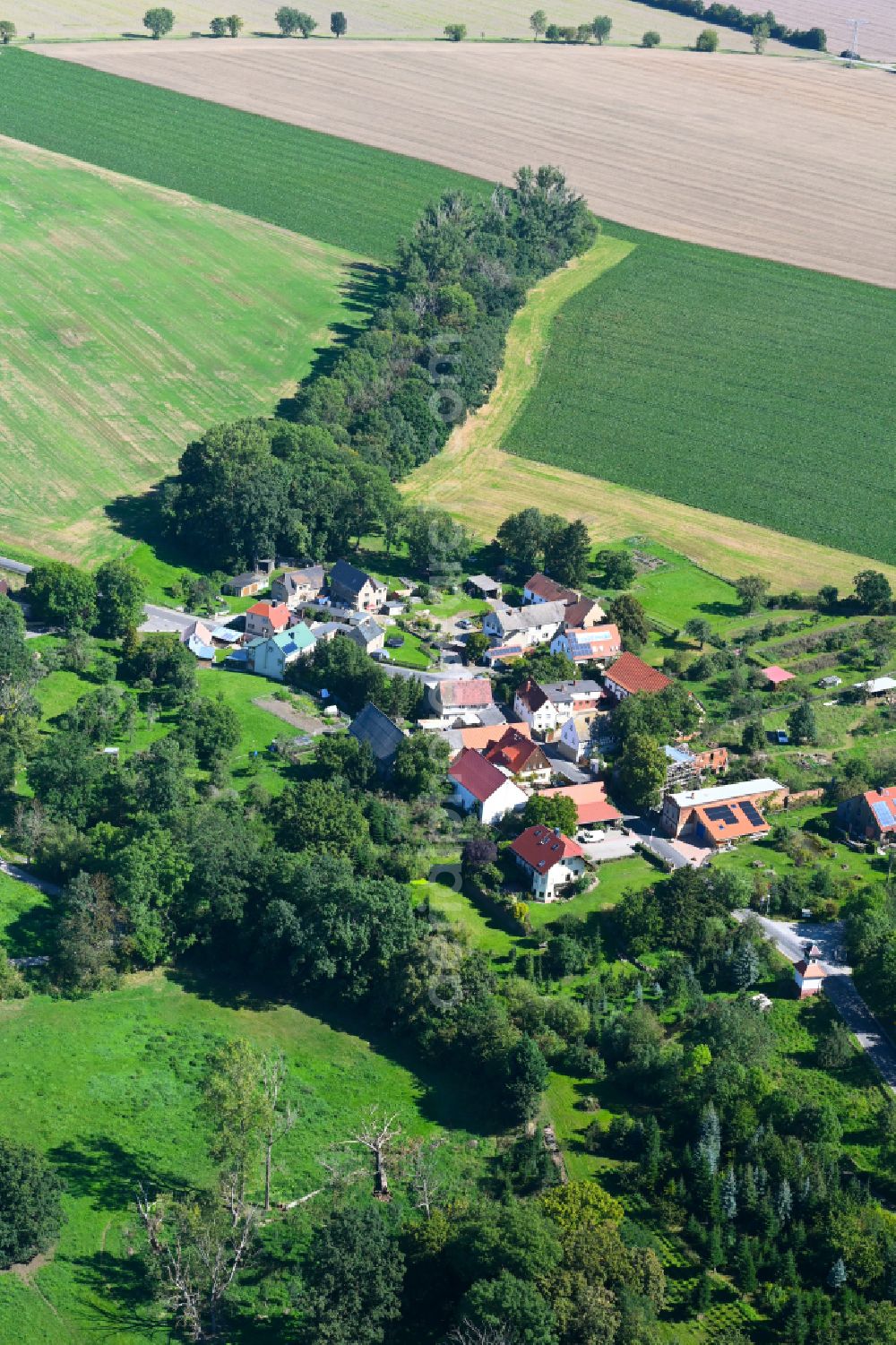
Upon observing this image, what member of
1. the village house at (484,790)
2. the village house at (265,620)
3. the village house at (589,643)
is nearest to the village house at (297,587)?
the village house at (265,620)

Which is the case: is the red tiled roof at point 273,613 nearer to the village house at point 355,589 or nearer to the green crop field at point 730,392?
the village house at point 355,589

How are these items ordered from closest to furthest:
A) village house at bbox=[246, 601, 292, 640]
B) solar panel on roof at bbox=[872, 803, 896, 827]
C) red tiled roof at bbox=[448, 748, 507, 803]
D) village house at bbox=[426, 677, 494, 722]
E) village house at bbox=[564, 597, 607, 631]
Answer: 1. red tiled roof at bbox=[448, 748, 507, 803]
2. solar panel on roof at bbox=[872, 803, 896, 827]
3. village house at bbox=[426, 677, 494, 722]
4. village house at bbox=[246, 601, 292, 640]
5. village house at bbox=[564, 597, 607, 631]

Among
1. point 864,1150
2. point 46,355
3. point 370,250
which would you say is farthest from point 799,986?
point 370,250

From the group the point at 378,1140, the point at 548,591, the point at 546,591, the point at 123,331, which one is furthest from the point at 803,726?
the point at 123,331

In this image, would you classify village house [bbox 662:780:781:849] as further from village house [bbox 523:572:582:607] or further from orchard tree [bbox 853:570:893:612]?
orchard tree [bbox 853:570:893:612]

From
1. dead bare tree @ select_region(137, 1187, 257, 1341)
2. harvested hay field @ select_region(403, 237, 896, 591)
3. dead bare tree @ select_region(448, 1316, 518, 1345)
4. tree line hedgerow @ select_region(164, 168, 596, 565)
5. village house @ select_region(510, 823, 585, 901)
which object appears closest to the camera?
dead bare tree @ select_region(448, 1316, 518, 1345)

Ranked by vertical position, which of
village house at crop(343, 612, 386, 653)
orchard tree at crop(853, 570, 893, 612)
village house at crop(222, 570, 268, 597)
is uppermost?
orchard tree at crop(853, 570, 893, 612)

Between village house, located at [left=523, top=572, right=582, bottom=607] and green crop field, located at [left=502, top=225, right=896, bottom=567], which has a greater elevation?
green crop field, located at [left=502, top=225, right=896, bottom=567]

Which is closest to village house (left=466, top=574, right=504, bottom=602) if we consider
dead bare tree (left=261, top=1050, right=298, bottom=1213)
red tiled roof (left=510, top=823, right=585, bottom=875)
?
red tiled roof (left=510, top=823, right=585, bottom=875)
